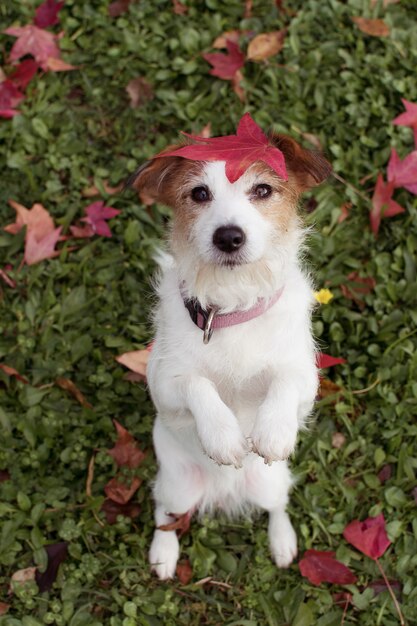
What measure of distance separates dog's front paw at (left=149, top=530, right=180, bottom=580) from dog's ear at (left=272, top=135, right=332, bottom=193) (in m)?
2.13

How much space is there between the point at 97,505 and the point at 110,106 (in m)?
2.99

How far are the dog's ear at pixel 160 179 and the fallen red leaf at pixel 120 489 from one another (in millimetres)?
1761

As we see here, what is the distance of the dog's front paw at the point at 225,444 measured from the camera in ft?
10.0

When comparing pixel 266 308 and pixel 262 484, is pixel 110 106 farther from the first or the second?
pixel 262 484

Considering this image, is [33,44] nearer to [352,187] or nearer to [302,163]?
[352,187]

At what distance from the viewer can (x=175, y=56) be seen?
5520mm

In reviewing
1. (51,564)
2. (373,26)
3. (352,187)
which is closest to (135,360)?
(51,564)

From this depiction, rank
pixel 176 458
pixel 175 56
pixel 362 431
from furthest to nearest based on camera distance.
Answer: pixel 175 56
pixel 362 431
pixel 176 458

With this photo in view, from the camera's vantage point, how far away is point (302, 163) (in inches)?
130

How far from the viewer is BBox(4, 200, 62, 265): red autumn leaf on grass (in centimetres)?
491

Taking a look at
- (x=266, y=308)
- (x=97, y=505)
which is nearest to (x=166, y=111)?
(x=266, y=308)

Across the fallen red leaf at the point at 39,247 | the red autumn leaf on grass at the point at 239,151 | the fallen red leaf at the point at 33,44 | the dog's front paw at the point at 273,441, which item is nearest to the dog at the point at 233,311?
the dog's front paw at the point at 273,441

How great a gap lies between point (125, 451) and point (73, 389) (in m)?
0.53

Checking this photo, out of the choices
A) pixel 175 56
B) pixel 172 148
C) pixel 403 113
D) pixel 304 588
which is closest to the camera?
pixel 172 148
